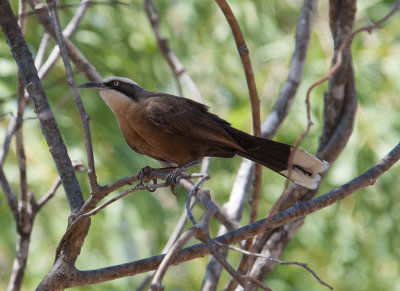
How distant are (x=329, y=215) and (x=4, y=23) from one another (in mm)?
5123

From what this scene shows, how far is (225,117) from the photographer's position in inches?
295

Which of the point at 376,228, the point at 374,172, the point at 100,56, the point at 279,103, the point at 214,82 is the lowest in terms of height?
the point at 374,172

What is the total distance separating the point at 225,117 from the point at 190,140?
323cm

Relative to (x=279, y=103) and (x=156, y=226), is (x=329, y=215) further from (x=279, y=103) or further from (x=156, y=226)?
(x=279, y=103)

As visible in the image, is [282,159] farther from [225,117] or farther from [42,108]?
[225,117]

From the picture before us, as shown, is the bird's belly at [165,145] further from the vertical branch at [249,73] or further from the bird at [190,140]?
the vertical branch at [249,73]

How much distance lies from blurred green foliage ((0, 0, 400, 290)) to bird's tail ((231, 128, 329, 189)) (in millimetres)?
1982

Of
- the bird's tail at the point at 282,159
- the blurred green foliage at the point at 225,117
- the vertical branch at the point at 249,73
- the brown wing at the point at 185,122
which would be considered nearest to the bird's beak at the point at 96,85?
the brown wing at the point at 185,122

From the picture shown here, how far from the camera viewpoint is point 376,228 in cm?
713

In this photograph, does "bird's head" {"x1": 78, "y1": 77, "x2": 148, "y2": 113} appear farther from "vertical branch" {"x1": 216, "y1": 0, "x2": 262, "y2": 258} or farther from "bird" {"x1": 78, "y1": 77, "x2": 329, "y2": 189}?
"vertical branch" {"x1": 216, "y1": 0, "x2": 262, "y2": 258}

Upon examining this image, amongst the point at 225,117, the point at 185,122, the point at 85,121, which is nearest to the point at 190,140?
the point at 185,122

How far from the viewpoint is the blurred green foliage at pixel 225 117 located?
6.05 m

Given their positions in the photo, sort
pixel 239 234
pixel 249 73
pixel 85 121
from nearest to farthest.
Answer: pixel 85 121 < pixel 239 234 < pixel 249 73

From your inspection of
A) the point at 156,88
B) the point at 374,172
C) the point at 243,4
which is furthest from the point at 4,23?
the point at 243,4
